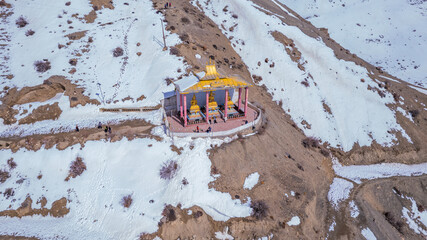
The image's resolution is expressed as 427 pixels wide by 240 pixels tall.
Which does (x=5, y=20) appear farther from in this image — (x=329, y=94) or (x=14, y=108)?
(x=329, y=94)

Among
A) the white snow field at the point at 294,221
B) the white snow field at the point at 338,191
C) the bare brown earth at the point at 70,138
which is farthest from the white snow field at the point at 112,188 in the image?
the white snow field at the point at 338,191

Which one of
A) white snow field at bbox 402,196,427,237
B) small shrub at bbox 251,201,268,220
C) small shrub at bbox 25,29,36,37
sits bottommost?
white snow field at bbox 402,196,427,237

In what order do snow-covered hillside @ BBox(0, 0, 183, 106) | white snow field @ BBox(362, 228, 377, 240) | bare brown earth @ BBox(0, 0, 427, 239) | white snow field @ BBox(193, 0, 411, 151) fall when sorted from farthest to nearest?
white snow field @ BBox(193, 0, 411, 151) < snow-covered hillside @ BBox(0, 0, 183, 106) < white snow field @ BBox(362, 228, 377, 240) < bare brown earth @ BBox(0, 0, 427, 239)

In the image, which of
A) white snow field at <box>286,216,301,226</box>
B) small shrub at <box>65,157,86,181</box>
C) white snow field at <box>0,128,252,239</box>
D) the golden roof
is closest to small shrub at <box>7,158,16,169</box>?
white snow field at <box>0,128,252,239</box>

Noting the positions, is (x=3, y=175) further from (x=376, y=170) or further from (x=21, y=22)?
(x=376, y=170)

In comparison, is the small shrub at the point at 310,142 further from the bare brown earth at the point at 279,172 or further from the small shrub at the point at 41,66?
the small shrub at the point at 41,66

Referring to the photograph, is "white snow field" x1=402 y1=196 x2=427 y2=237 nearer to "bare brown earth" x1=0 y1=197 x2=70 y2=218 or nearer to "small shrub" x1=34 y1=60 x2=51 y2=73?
"bare brown earth" x1=0 y1=197 x2=70 y2=218

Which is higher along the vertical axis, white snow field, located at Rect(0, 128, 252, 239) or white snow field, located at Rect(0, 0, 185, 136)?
white snow field, located at Rect(0, 0, 185, 136)
